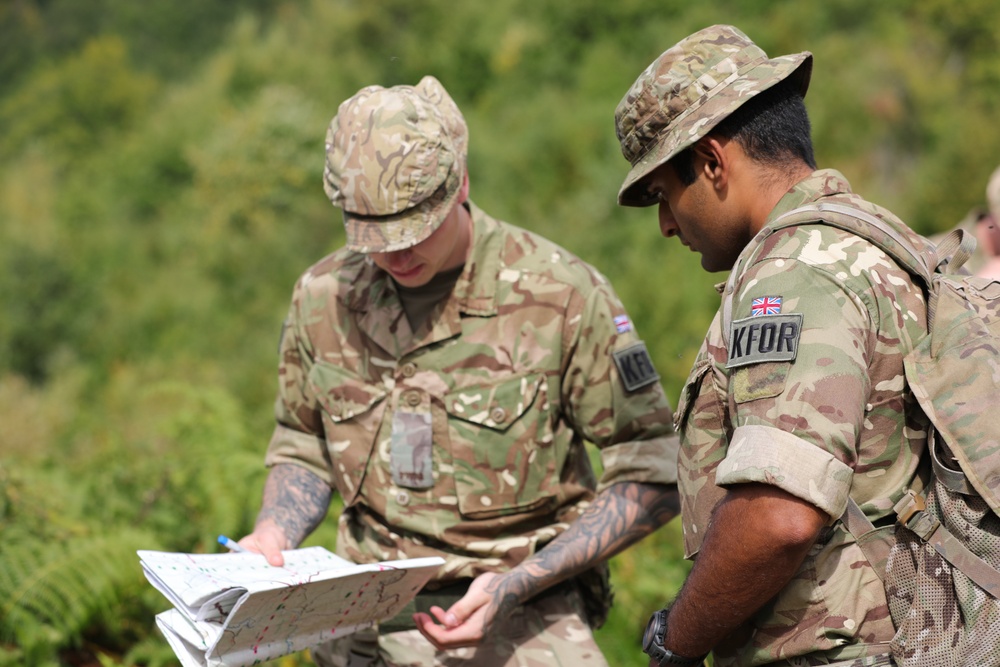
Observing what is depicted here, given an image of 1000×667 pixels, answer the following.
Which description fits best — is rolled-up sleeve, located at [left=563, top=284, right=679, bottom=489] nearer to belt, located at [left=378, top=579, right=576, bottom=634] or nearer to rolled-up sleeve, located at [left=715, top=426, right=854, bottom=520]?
belt, located at [left=378, top=579, right=576, bottom=634]

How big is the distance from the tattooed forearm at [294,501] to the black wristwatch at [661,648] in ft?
3.71

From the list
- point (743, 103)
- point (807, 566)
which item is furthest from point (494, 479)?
point (743, 103)

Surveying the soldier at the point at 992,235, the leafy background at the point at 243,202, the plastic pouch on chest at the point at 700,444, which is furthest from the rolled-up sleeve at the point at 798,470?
the leafy background at the point at 243,202

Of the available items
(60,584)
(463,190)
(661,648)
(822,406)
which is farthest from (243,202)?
(822,406)

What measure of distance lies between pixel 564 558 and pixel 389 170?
106 cm

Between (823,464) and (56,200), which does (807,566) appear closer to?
(823,464)

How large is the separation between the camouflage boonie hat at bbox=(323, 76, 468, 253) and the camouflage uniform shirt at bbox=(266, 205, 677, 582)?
0.30 m

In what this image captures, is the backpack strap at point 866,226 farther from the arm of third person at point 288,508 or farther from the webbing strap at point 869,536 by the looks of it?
the arm of third person at point 288,508

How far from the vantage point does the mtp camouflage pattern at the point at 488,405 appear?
9.06 ft

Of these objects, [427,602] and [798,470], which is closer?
[798,470]

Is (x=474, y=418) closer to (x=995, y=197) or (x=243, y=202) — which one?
(x=995, y=197)

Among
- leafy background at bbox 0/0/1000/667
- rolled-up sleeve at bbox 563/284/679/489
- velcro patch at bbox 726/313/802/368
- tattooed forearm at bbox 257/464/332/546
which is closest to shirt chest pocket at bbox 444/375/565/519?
rolled-up sleeve at bbox 563/284/679/489

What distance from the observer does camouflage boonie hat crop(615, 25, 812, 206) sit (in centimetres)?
199

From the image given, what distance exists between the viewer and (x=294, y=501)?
9.62 ft
